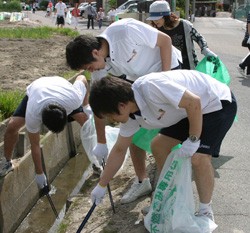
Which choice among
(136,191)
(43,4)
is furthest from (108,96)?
(43,4)

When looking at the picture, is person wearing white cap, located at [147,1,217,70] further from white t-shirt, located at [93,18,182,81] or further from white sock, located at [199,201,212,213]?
white sock, located at [199,201,212,213]

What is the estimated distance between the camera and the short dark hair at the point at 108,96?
2.47m

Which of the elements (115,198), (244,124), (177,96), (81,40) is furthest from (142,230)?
(244,124)

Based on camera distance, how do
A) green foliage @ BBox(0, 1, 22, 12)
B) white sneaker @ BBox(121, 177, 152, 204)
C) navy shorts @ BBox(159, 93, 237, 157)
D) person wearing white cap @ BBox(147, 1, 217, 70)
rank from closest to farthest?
navy shorts @ BBox(159, 93, 237, 157) < white sneaker @ BBox(121, 177, 152, 204) < person wearing white cap @ BBox(147, 1, 217, 70) < green foliage @ BBox(0, 1, 22, 12)

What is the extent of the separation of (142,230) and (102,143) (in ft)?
2.60

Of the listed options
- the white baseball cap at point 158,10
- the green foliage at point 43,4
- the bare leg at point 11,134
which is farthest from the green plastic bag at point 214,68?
the green foliage at point 43,4

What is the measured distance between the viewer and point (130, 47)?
3.29 metres

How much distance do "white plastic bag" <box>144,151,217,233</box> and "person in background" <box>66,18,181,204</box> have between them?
806 mm

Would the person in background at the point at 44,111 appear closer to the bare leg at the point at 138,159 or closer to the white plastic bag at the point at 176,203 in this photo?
the bare leg at the point at 138,159

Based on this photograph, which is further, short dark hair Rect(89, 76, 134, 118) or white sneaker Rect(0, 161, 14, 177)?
white sneaker Rect(0, 161, 14, 177)

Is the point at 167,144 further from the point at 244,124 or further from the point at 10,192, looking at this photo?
the point at 244,124

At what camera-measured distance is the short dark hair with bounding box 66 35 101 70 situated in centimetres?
300

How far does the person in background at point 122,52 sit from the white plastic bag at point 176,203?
31.7 inches

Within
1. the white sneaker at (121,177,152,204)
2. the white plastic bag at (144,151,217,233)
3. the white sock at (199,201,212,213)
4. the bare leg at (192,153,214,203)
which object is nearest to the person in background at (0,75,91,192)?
the white sneaker at (121,177,152,204)
